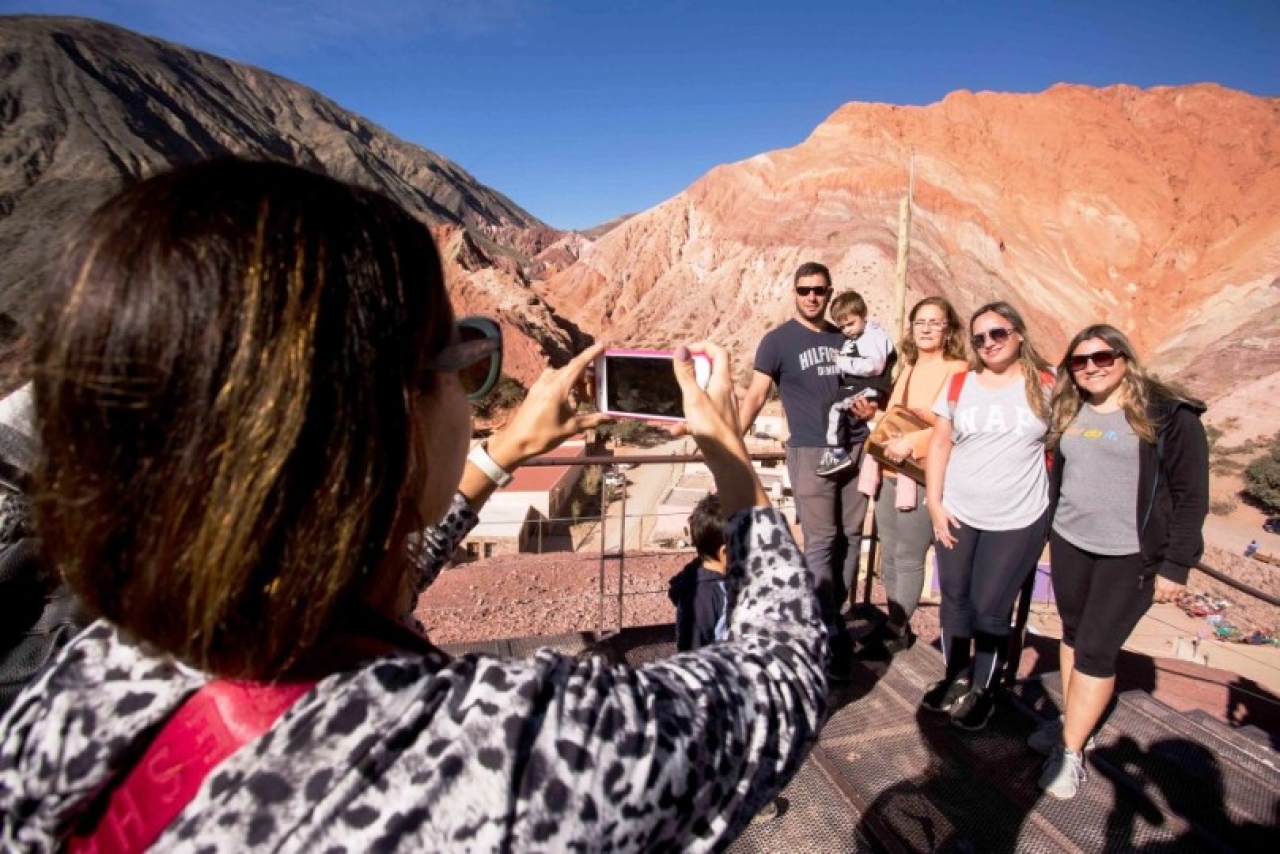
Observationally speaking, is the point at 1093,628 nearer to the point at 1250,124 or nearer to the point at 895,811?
the point at 895,811

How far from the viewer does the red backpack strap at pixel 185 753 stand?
24.1 inches

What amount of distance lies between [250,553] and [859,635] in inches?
157

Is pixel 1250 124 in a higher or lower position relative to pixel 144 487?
higher

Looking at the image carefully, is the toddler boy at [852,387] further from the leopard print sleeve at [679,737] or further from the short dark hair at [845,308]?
the leopard print sleeve at [679,737]

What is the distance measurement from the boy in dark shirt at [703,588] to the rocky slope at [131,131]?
15.7m

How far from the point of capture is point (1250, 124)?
174 ft

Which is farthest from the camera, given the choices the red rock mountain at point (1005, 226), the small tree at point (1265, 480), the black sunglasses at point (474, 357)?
the red rock mountain at point (1005, 226)

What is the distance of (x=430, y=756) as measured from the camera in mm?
617

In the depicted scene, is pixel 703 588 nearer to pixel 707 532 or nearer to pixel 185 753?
pixel 707 532

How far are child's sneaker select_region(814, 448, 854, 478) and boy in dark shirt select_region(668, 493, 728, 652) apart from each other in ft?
3.09

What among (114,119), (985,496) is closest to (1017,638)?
(985,496)

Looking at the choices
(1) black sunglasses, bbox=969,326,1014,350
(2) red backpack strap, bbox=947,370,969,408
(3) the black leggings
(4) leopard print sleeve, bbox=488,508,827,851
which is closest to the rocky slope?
(2) red backpack strap, bbox=947,370,969,408

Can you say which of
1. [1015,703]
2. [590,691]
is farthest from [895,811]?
[590,691]

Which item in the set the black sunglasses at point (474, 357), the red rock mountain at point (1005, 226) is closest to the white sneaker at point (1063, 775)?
the black sunglasses at point (474, 357)
